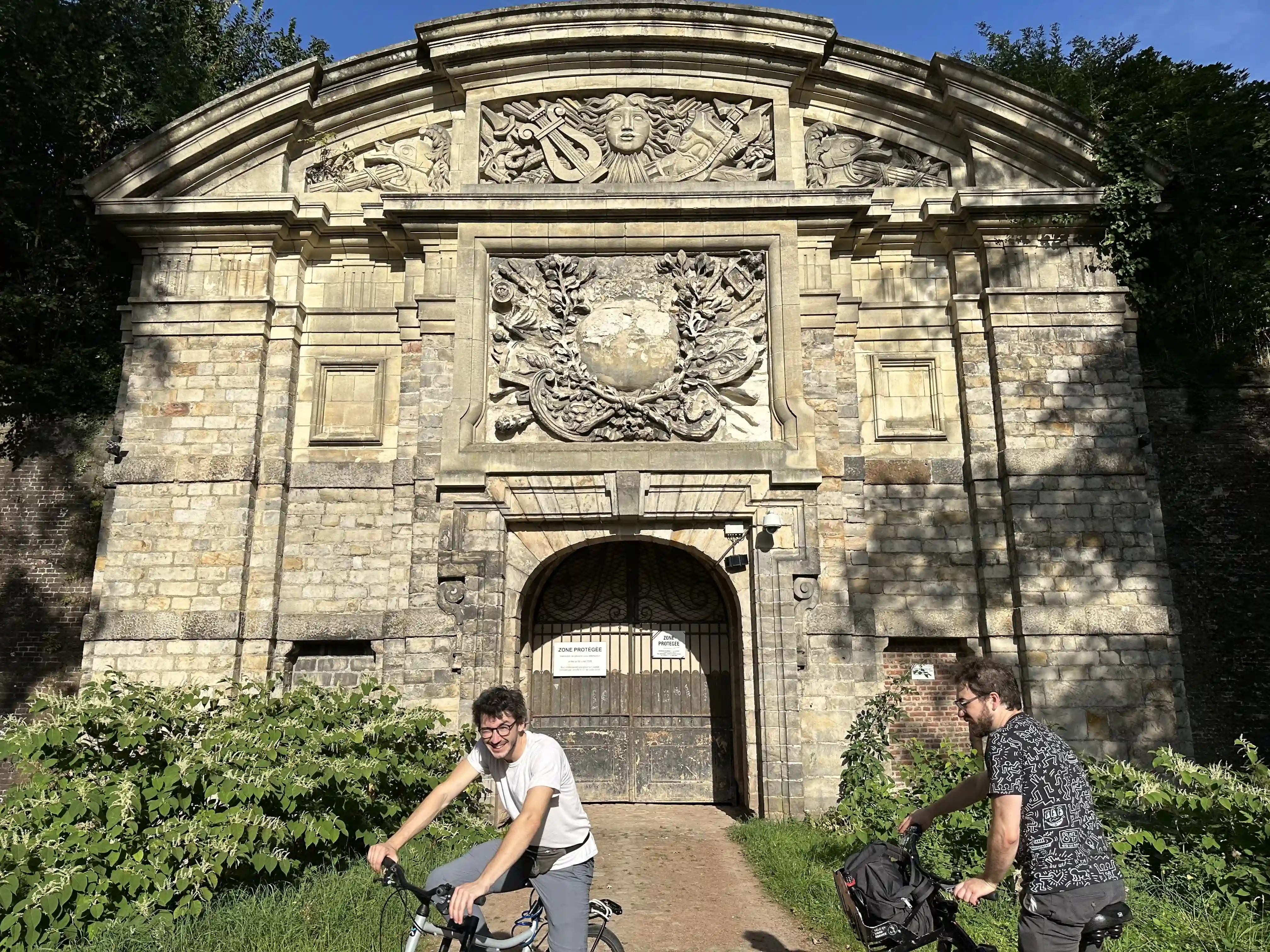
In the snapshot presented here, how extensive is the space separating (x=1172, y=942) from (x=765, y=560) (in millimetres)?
5664

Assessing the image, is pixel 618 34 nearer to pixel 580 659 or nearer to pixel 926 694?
pixel 580 659

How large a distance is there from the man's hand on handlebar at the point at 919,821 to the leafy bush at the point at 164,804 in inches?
155

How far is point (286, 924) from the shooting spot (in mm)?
5496

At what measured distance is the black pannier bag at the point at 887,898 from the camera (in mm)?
3721

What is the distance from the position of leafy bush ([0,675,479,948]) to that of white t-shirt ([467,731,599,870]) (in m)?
2.67

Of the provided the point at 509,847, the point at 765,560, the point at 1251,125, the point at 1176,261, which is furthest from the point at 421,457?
the point at 1251,125

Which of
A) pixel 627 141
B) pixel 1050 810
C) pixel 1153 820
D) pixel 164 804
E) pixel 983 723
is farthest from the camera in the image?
pixel 627 141

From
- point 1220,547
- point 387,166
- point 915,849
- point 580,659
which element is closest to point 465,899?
point 915,849

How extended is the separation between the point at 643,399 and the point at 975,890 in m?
7.79

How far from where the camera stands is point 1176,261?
1180 centimetres

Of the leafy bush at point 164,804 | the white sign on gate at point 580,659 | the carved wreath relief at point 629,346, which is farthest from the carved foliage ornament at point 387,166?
the leafy bush at point 164,804

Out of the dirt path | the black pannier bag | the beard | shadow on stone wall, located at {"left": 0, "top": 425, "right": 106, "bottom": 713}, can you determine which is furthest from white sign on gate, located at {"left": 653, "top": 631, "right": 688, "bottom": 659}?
the beard

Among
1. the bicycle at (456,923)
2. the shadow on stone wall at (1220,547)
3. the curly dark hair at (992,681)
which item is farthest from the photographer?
the shadow on stone wall at (1220,547)

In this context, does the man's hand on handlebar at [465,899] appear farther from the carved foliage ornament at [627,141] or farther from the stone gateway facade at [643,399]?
the carved foliage ornament at [627,141]
